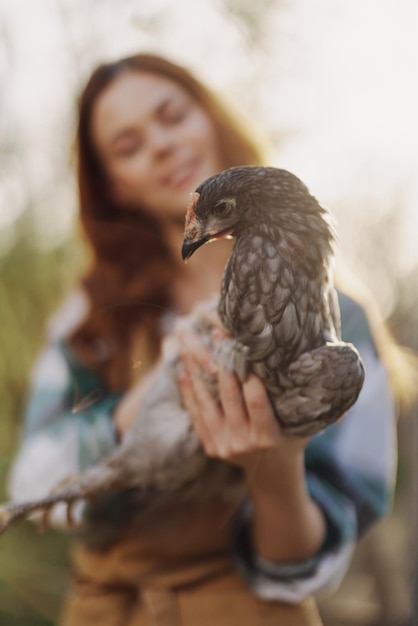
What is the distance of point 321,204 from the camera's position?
0.27 metres

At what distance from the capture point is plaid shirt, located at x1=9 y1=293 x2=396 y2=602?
15.6 inches

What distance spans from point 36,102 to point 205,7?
0.21 m

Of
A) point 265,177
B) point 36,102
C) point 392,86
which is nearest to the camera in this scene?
point 265,177

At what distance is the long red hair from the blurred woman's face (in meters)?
0.01

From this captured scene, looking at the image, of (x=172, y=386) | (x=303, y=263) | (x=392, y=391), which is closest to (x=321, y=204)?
(x=303, y=263)

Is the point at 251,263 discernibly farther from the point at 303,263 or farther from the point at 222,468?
the point at 222,468

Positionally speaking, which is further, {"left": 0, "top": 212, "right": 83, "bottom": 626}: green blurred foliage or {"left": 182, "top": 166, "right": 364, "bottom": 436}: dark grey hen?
{"left": 0, "top": 212, "right": 83, "bottom": 626}: green blurred foliage

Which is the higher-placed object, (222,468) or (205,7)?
(205,7)

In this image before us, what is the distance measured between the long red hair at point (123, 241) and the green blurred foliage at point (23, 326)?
0.09 meters

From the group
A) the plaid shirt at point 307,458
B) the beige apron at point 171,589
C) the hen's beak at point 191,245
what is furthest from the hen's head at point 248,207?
the beige apron at point 171,589

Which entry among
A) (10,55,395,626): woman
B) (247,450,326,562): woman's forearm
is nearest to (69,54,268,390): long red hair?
(10,55,395,626): woman

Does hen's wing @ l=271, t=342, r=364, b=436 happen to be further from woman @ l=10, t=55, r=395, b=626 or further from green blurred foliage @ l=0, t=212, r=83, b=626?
green blurred foliage @ l=0, t=212, r=83, b=626

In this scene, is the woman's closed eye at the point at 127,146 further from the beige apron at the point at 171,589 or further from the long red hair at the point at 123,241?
the beige apron at the point at 171,589

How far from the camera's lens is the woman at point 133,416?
1.31ft
